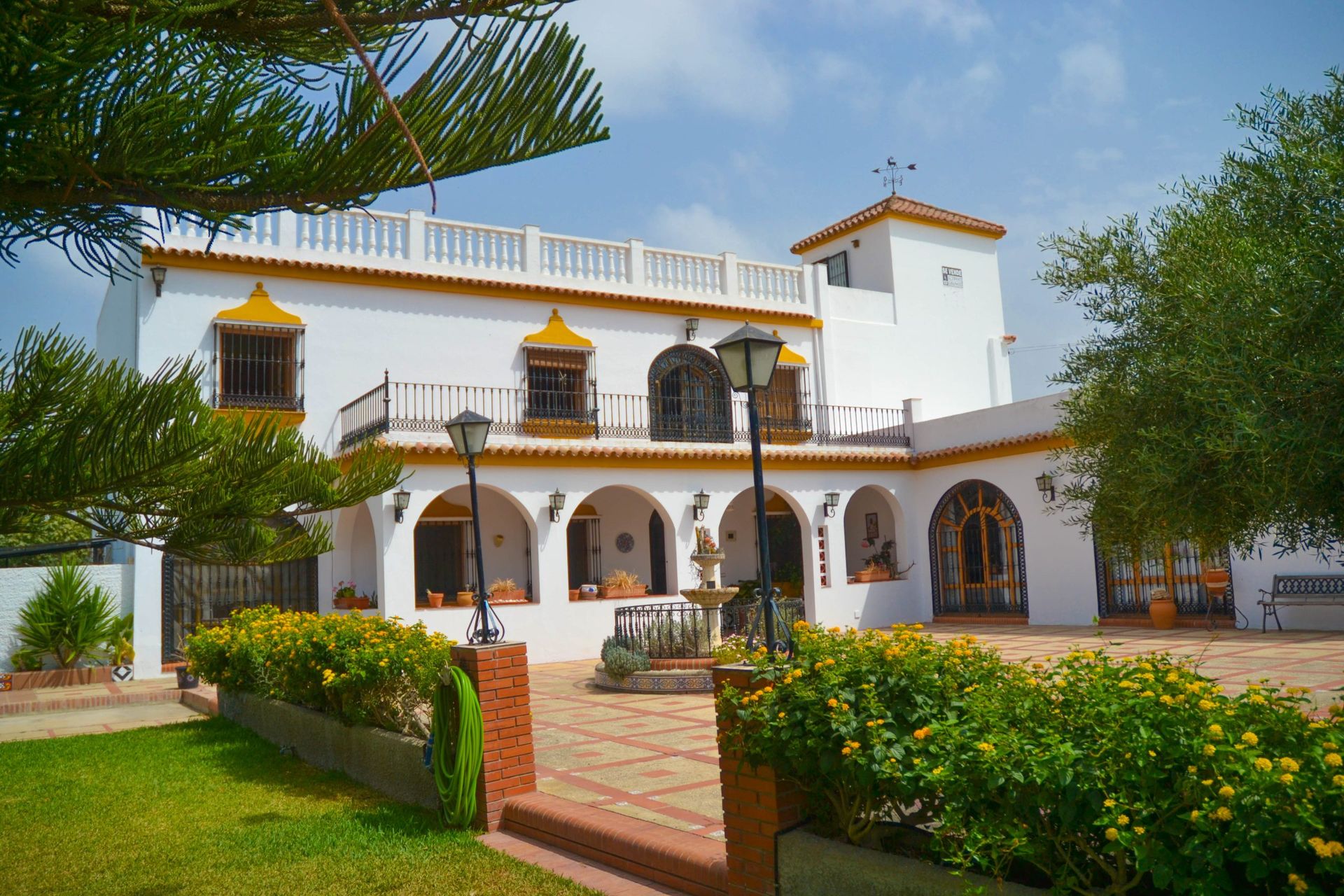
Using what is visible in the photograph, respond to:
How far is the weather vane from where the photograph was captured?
77.4 ft

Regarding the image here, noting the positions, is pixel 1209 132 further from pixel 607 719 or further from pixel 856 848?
pixel 607 719

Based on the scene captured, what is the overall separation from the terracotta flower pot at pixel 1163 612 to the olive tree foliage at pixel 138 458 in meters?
13.6

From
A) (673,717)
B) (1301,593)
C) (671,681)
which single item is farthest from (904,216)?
(673,717)

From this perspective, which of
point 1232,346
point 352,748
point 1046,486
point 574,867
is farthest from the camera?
point 1046,486

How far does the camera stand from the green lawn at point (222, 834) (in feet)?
16.8

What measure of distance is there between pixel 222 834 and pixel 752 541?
607 inches

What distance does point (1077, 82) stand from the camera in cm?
859

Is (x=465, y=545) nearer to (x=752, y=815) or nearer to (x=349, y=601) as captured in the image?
(x=349, y=601)

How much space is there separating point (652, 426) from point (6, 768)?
11713 mm

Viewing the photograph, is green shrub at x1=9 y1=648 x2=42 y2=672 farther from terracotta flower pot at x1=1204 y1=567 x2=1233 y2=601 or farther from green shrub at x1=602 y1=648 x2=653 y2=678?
terracotta flower pot at x1=1204 y1=567 x2=1233 y2=601

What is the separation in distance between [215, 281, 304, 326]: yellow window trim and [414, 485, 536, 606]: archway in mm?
3624

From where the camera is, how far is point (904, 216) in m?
22.1

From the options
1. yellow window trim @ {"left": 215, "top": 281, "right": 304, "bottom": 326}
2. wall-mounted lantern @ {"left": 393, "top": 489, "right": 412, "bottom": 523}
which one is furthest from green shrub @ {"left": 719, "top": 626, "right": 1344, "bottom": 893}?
yellow window trim @ {"left": 215, "top": 281, "right": 304, "bottom": 326}

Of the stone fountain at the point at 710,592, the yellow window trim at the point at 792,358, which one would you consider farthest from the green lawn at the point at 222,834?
the yellow window trim at the point at 792,358
